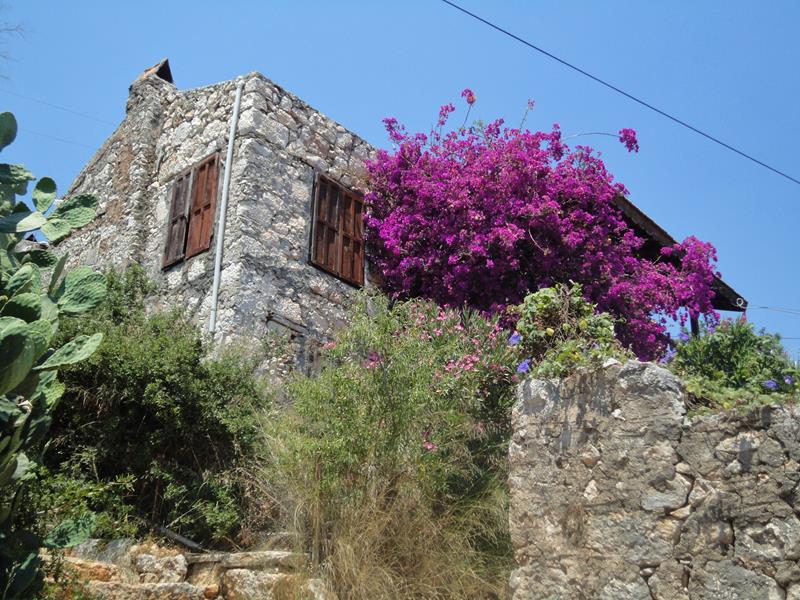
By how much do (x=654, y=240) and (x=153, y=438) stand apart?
309 inches

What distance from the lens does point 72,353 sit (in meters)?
4.69

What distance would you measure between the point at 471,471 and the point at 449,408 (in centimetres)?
52

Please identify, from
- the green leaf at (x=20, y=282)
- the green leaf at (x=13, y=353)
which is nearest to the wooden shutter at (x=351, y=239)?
the green leaf at (x=20, y=282)

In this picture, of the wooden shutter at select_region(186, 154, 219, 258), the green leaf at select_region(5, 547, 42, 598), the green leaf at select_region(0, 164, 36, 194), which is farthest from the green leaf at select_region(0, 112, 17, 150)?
the wooden shutter at select_region(186, 154, 219, 258)

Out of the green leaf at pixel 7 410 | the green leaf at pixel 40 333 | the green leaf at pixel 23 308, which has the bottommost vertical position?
the green leaf at pixel 7 410

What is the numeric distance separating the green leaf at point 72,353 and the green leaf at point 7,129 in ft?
4.43

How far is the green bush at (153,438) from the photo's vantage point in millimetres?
6176

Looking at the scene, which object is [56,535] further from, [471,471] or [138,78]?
[138,78]

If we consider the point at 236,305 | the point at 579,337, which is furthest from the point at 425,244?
the point at 579,337

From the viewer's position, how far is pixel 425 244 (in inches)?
397

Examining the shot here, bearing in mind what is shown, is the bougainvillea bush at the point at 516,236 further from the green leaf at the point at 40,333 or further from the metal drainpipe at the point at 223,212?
the green leaf at the point at 40,333

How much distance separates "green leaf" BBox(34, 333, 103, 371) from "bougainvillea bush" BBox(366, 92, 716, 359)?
5.18 meters

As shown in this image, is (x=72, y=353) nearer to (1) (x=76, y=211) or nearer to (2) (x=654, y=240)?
(1) (x=76, y=211)

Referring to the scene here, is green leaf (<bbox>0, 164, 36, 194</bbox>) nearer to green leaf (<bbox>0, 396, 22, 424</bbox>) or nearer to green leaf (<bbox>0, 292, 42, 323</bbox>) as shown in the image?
green leaf (<bbox>0, 292, 42, 323</bbox>)
